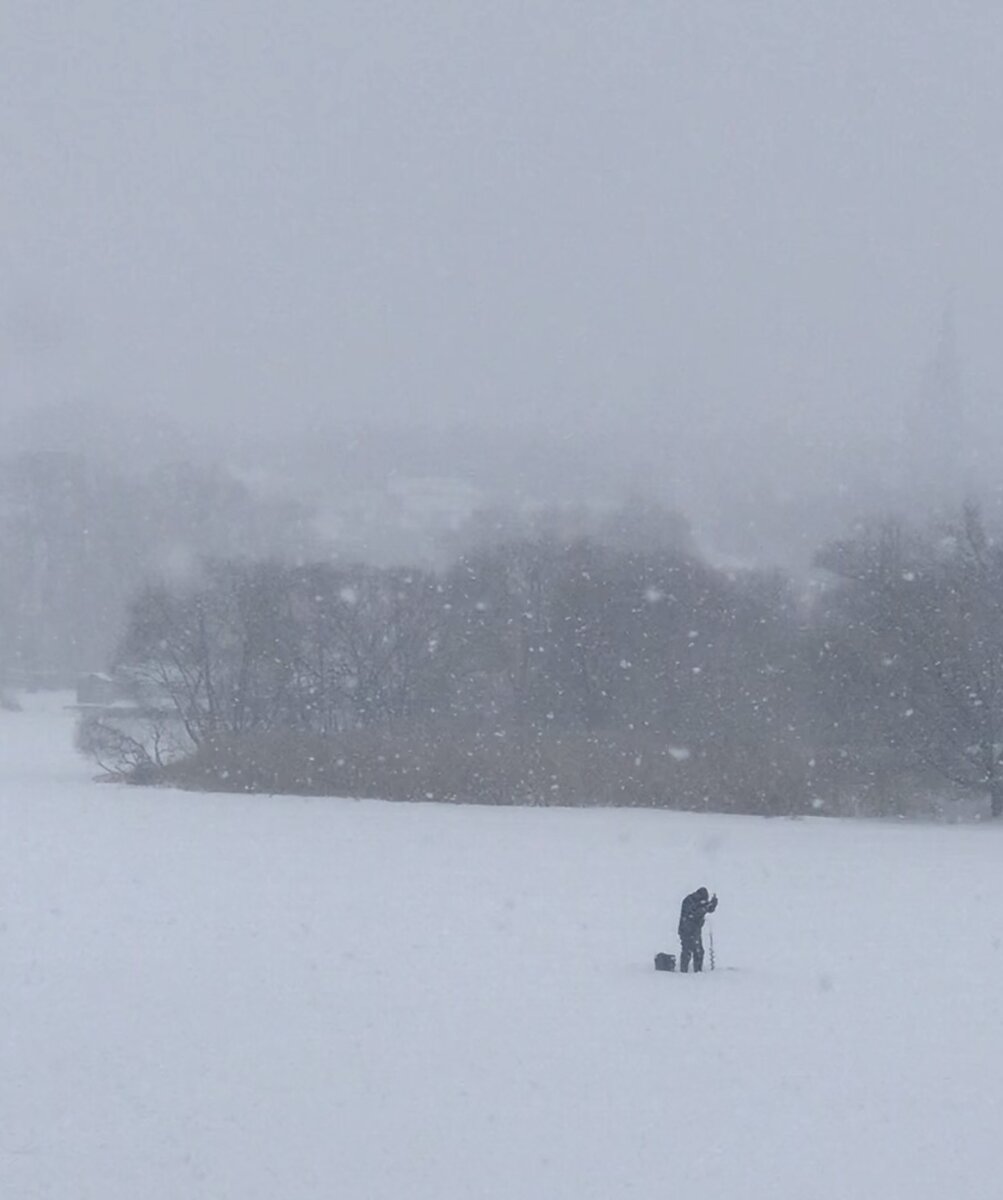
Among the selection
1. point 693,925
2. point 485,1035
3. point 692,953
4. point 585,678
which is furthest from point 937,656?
point 485,1035

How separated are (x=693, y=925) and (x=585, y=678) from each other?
130 ft

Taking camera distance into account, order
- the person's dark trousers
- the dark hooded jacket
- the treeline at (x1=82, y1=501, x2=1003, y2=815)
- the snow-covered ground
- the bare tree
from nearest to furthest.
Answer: the snow-covered ground, the dark hooded jacket, the person's dark trousers, the bare tree, the treeline at (x1=82, y1=501, x2=1003, y2=815)

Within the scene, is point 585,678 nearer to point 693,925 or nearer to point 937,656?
point 937,656

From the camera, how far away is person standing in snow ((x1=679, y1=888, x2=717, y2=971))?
47.8ft

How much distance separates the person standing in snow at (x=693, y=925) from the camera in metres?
14.6

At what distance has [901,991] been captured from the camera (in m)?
14.6

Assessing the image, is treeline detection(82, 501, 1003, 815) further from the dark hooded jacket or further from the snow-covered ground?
the dark hooded jacket

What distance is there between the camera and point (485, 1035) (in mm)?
12031

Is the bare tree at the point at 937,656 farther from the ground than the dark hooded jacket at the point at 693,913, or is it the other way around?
the bare tree at the point at 937,656

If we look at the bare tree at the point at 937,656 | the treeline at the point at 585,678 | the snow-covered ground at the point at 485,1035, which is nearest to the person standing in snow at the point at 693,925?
the snow-covered ground at the point at 485,1035

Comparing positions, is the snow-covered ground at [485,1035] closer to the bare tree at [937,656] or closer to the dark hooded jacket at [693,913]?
the dark hooded jacket at [693,913]

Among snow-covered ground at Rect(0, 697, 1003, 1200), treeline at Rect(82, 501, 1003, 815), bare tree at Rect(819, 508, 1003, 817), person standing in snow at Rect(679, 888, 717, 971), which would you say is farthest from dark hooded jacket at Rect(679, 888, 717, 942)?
bare tree at Rect(819, 508, 1003, 817)

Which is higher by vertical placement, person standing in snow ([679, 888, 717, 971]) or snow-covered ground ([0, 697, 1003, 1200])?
person standing in snow ([679, 888, 717, 971])

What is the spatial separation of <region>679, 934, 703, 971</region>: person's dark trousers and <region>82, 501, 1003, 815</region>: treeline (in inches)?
1016
